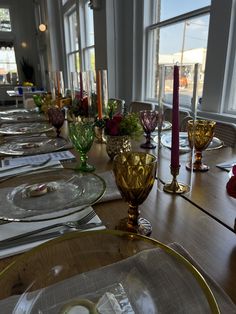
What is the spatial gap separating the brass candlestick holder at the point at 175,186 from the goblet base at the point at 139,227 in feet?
0.58

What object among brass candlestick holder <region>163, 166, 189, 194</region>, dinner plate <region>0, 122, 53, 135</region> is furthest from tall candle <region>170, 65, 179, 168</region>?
dinner plate <region>0, 122, 53, 135</region>

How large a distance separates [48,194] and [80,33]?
4598 mm

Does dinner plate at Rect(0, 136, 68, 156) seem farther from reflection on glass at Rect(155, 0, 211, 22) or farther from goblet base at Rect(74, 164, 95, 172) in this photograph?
reflection on glass at Rect(155, 0, 211, 22)

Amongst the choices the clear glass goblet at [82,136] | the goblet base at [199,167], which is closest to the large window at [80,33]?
the clear glass goblet at [82,136]

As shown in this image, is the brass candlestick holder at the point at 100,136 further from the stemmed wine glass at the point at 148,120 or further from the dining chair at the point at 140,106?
the dining chair at the point at 140,106

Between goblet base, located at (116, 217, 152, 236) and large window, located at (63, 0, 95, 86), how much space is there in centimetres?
398

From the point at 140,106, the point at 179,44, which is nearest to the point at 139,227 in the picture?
the point at 140,106

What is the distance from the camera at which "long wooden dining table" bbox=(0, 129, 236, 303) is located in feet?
1.40

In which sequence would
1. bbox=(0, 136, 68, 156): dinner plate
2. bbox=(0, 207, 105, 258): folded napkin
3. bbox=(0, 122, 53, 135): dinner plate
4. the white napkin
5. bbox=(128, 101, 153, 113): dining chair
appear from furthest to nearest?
bbox=(128, 101, 153, 113): dining chair < bbox=(0, 122, 53, 135): dinner plate < bbox=(0, 136, 68, 156): dinner plate < the white napkin < bbox=(0, 207, 105, 258): folded napkin

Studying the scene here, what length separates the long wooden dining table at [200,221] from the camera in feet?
1.40

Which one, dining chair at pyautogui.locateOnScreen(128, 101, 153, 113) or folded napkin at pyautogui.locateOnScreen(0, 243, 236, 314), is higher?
dining chair at pyautogui.locateOnScreen(128, 101, 153, 113)

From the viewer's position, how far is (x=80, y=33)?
456 centimetres

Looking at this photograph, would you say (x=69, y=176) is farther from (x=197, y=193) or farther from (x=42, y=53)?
(x=42, y=53)

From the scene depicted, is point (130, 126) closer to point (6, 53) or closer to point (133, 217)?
point (133, 217)
